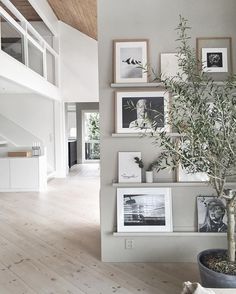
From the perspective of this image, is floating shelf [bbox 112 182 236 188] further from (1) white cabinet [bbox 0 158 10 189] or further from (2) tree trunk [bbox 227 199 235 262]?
(1) white cabinet [bbox 0 158 10 189]

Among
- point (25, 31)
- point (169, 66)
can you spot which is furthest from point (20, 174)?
point (169, 66)

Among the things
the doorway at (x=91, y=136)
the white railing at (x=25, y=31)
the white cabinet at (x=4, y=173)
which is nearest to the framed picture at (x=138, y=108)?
the white railing at (x=25, y=31)

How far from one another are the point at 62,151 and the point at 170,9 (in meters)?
6.48

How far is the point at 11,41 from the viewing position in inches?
219

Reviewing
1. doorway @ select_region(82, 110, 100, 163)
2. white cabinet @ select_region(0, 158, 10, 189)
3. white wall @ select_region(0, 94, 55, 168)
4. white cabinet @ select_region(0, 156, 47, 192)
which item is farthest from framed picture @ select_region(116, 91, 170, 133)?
doorway @ select_region(82, 110, 100, 163)

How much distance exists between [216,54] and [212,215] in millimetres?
1625

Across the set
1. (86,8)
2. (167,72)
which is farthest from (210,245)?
(86,8)

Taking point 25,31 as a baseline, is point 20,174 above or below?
below

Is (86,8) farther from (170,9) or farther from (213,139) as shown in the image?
(213,139)

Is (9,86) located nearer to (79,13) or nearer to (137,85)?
(79,13)

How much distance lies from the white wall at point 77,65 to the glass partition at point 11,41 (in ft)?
10.3

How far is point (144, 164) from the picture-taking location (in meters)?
3.00

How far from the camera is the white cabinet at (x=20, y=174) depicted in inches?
259

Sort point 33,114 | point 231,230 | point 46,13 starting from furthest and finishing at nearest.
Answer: point 33,114, point 46,13, point 231,230
